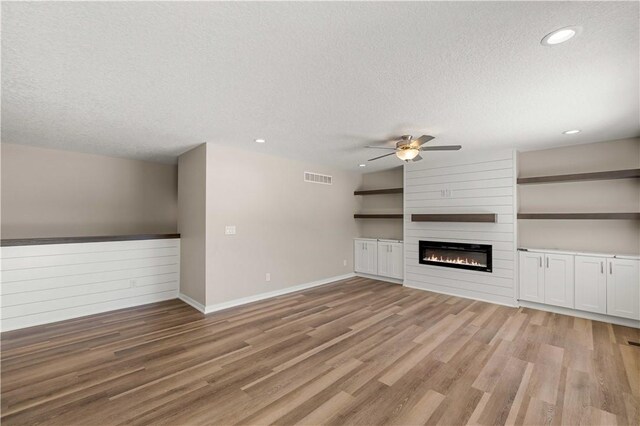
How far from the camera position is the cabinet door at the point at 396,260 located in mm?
6023

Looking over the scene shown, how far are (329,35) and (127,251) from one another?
4705 millimetres

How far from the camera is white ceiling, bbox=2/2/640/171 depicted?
1571 mm

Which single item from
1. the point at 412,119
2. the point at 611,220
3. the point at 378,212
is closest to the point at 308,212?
the point at 378,212

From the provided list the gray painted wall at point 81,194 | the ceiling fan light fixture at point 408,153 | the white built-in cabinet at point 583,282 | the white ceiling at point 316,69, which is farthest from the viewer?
the gray painted wall at point 81,194

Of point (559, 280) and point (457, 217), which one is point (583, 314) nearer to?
point (559, 280)

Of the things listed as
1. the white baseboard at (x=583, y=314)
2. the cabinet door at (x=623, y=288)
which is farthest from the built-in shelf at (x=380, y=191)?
the cabinet door at (x=623, y=288)

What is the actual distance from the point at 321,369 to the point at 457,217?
12.5 ft

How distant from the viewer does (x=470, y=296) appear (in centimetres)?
505

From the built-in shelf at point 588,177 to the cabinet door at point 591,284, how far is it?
3.93ft

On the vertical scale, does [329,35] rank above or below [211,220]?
above

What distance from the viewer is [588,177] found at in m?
4.08

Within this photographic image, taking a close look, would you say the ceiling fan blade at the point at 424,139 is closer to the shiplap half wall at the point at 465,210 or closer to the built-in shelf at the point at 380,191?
the shiplap half wall at the point at 465,210

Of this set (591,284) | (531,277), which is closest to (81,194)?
(531,277)

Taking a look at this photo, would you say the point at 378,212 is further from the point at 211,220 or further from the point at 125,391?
the point at 125,391
